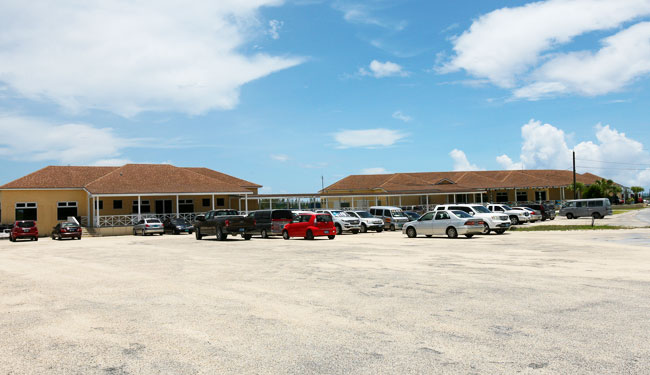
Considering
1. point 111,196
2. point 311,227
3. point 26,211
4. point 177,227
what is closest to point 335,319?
point 311,227

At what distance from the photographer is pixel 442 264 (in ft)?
46.6

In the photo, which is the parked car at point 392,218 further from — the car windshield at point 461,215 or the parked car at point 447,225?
the car windshield at point 461,215

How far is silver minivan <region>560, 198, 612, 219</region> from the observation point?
1757 inches

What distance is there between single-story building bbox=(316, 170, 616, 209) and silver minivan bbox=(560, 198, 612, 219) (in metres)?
11.3

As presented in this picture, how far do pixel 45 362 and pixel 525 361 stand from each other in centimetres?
509

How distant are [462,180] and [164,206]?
36489 millimetres

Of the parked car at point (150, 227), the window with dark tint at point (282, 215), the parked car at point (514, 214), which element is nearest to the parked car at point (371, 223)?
the window with dark tint at point (282, 215)

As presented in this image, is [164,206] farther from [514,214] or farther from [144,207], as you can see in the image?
[514,214]

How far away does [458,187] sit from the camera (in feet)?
201

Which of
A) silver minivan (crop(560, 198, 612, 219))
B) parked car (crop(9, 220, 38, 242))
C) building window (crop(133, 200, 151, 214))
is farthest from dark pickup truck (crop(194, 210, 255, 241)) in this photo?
silver minivan (crop(560, 198, 612, 219))

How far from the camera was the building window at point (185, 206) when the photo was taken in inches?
1986

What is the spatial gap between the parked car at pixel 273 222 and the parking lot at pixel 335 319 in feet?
53.0

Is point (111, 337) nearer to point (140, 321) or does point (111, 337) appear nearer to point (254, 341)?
point (140, 321)

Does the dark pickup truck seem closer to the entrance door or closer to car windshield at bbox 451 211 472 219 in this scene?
car windshield at bbox 451 211 472 219
